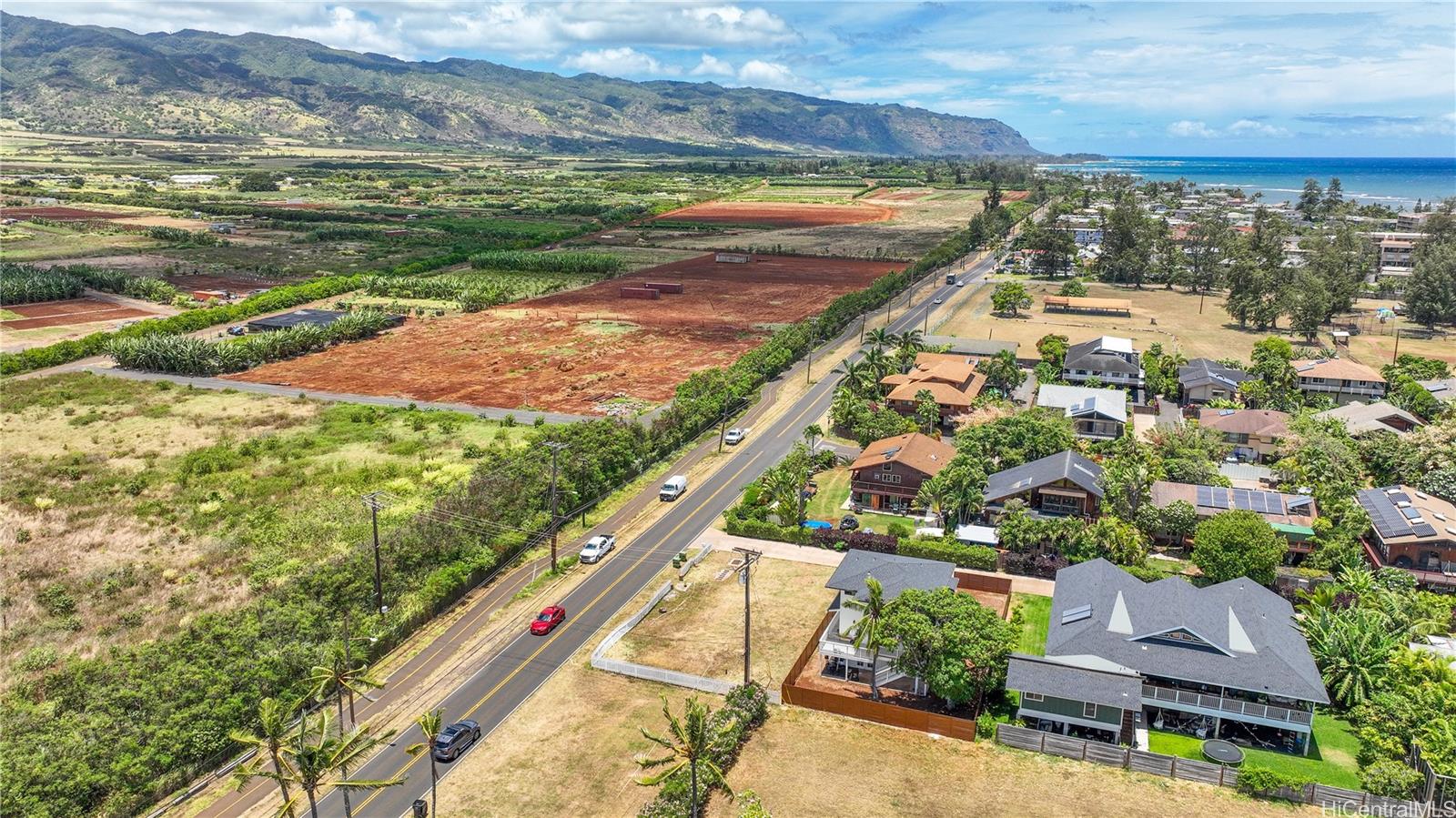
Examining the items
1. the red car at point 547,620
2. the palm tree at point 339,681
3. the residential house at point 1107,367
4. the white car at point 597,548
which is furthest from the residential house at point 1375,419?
the palm tree at point 339,681

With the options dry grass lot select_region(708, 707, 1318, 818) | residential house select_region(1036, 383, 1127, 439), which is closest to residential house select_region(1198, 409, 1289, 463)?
residential house select_region(1036, 383, 1127, 439)

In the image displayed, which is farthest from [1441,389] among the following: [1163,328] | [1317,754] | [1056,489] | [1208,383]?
[1317,754]

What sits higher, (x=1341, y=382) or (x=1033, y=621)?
(x=1341, y=382)

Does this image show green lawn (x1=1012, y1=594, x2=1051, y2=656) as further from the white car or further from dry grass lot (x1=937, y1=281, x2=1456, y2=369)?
dry grass lot (x1=937, y1=281, x2=1456, y2=369)

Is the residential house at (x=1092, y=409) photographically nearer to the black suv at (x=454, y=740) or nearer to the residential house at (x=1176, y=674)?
the residential house at (x=1176, y=674)

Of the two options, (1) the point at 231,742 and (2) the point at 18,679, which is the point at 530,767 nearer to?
(1) the point at 231,742

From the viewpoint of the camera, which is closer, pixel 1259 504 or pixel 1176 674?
pixel 1176 674

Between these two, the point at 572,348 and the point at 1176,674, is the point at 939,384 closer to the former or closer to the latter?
the point at 1176,674
